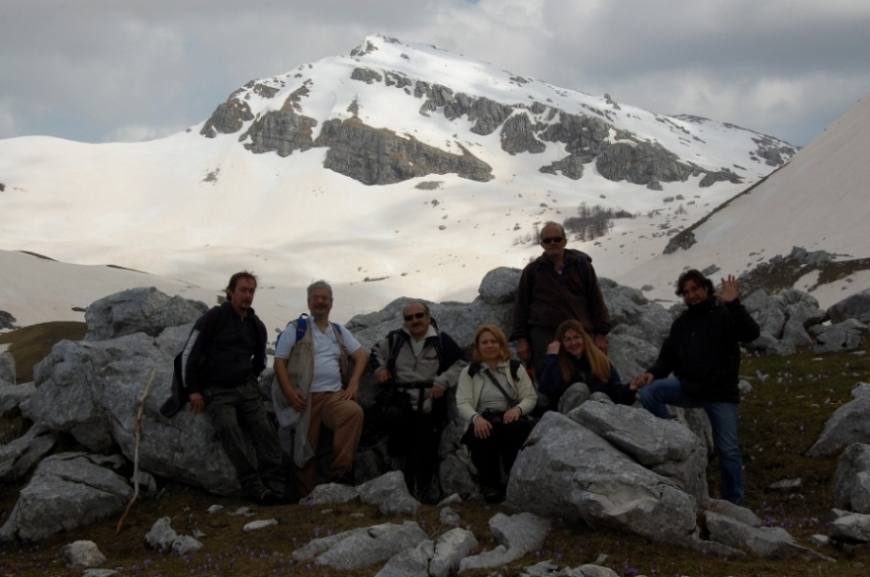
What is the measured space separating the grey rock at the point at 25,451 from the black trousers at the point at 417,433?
484 centimetres

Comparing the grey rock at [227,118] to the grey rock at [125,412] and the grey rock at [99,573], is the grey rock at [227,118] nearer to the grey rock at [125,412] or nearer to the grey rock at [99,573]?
the grey rock at [125,412]

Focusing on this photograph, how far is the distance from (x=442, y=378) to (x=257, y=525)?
296 cm

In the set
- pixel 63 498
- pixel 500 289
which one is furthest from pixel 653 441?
pixel 63 498

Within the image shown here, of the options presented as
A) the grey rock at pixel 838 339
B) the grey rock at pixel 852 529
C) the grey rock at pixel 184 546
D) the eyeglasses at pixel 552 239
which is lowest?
the grey rock at pixel 184 546

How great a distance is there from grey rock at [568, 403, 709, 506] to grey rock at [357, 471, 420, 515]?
2.12 meters

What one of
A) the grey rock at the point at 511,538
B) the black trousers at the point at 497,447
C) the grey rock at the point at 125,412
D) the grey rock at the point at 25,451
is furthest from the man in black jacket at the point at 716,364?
the grey rock at the point at 25,451

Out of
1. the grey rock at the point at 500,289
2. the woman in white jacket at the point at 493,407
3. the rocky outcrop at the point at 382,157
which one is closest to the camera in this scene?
the woman in white jacket at the point at 493,407

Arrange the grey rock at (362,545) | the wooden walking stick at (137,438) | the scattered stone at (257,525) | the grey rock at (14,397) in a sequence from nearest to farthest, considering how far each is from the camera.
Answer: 1. the grey rock at (362,545)
2. the scattered stone at (257,525)
3. the wooden walking stick at (137,438)
4. the grey rock at (14,397)

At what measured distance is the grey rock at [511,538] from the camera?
690 cm

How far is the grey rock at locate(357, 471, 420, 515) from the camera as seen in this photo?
28.2ft

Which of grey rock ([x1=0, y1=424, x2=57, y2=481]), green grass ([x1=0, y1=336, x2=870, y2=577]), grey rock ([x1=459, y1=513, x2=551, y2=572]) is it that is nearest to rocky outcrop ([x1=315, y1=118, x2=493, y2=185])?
grey rock ([x1=0, y1=424, x2=57, y2=481])

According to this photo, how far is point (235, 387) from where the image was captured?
10.1 meters

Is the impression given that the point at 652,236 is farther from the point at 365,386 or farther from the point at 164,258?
the point at 365,386

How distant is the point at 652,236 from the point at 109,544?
77.5 metres
